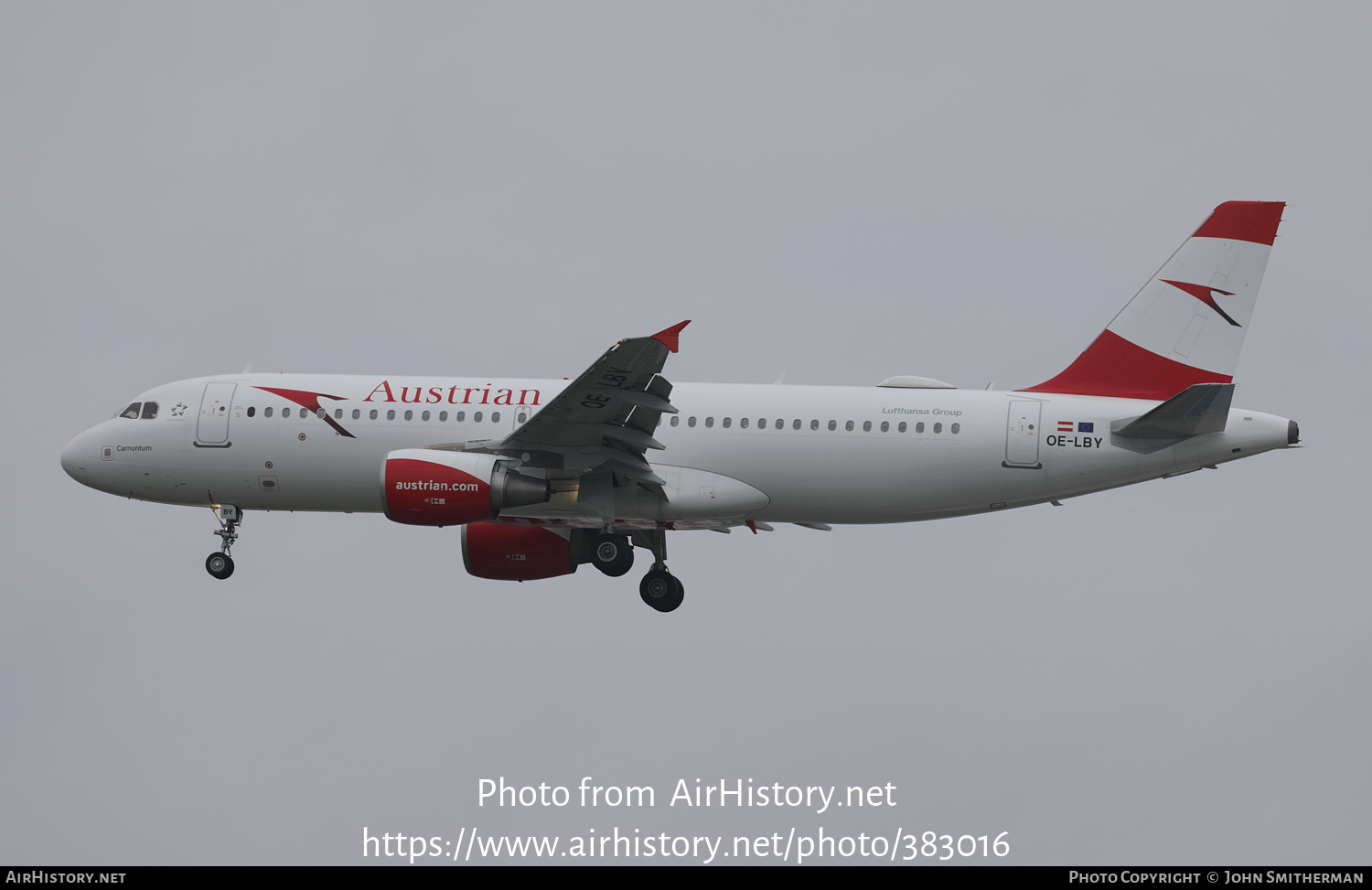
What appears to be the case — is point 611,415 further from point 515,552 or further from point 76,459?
point 76,459

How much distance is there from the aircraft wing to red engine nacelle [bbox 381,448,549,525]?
0.75 meters

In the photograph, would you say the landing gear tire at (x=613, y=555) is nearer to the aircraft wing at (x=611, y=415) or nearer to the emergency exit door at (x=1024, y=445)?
the aircraft wing at (x=611, y=415)

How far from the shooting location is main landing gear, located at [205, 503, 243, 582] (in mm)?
42094

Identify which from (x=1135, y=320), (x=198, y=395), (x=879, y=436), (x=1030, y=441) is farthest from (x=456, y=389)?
(x=1135, y=320)

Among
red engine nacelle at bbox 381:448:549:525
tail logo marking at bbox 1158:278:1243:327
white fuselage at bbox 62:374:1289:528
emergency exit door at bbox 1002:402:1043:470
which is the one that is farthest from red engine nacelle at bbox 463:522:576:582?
tail logo marking at bbox 1158:278:1243:327

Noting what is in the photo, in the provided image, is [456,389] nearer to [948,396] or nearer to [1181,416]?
[948,396]

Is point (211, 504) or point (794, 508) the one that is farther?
point (211, 504)

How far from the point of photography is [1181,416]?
3694 centimetres

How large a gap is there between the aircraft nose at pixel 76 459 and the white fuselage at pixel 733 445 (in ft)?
2.71

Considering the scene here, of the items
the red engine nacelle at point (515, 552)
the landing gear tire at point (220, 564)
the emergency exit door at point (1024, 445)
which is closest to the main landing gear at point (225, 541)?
the landing gear tire at point (220, 564)

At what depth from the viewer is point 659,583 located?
42500 millimetres

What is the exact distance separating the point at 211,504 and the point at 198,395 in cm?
285

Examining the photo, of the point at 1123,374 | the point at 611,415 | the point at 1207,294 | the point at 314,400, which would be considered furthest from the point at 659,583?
the point at 1207,294

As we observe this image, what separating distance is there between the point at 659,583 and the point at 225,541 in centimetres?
1138
